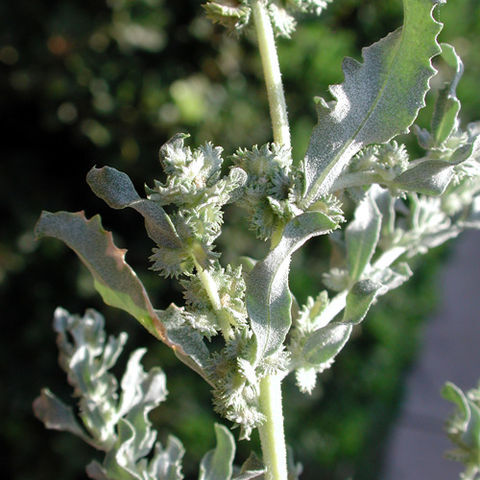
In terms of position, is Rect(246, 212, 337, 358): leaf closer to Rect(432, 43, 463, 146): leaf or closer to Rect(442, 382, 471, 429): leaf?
Rect(432, 43, 463, 146): leaf

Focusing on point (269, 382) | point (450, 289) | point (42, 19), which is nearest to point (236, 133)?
point (42, 19)

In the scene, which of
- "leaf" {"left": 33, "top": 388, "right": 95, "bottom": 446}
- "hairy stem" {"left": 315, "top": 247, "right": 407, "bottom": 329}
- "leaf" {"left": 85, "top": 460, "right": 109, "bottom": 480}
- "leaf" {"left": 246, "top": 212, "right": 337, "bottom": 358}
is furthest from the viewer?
"leaf" {"left": 33, "top": 388, "right": 95, "bottom": 446}

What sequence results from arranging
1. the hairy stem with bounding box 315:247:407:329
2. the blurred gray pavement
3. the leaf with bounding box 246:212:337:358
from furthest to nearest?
the blurred gray pavement, the hairy stem with bounding box 315:247:407:329, the leaf with bounding box 246:212:337:358

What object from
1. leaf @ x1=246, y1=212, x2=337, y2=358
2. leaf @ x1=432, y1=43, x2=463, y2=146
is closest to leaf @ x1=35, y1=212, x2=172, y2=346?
leaf @ x1=246, y1=212, x2=337, y2=358

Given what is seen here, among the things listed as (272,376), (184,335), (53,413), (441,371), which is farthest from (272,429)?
(441,371)

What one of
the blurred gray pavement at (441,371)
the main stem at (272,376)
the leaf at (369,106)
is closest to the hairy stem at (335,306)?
the main stem at (272,376)
